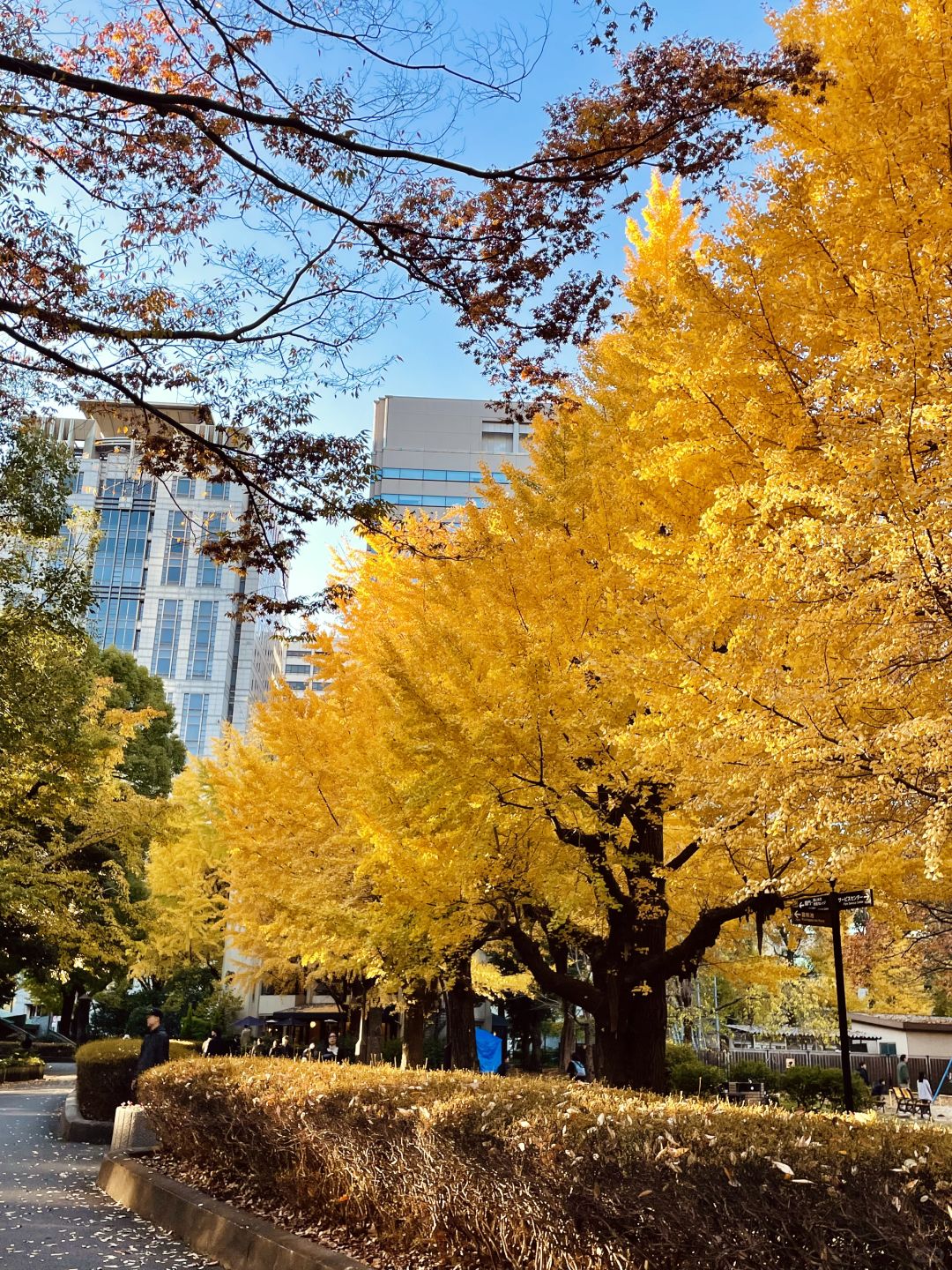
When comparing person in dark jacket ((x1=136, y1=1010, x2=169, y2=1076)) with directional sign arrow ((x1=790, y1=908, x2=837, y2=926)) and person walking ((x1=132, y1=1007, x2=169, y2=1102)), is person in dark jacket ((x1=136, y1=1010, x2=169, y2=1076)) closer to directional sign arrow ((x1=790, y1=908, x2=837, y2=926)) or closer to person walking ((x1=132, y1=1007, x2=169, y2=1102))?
person walking ((x1=132, y1=1007, x2=169, y2=1102))

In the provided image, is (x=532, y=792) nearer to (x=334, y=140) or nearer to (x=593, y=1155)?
(x=593, y=1155)

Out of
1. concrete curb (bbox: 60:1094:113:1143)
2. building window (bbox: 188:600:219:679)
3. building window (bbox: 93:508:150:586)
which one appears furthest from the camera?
building window (bbox: 93:508:150:586)

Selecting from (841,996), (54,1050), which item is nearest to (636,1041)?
(841,996)

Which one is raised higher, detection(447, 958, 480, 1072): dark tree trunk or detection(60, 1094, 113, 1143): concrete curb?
detection(447, 958, 480, 1072): dark tree trunk

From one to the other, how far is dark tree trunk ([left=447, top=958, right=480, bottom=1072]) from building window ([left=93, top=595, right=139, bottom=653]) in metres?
73.3

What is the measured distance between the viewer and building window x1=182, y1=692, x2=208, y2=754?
81.8m

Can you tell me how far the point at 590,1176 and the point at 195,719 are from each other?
82244mm

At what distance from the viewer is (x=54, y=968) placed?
24109 millimetres

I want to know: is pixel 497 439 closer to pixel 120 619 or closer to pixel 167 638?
pixel 167 638

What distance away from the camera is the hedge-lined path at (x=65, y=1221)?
5.98 metres

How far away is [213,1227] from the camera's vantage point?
6.16 metres

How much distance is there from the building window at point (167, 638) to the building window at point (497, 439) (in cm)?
3250

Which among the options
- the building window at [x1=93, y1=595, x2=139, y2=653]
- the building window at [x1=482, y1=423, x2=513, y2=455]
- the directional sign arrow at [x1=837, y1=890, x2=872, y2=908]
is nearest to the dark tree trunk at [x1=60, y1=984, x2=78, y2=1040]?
the directional sign arrow at [x1=837, y1=890, x2=872, y2=908]

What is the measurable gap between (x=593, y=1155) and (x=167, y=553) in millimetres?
86170
